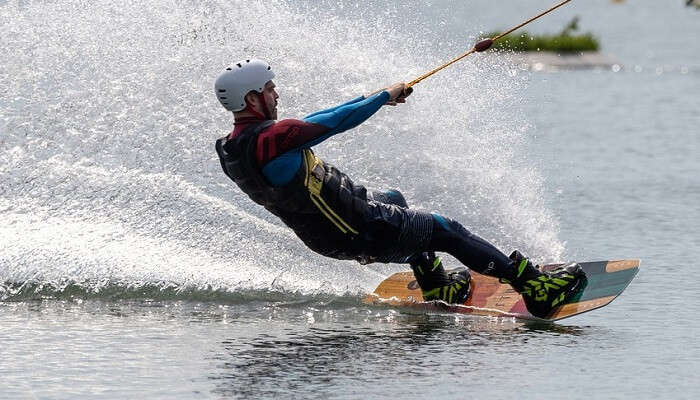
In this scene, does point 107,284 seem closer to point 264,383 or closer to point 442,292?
point 442,292

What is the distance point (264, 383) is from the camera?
7316 millimetres

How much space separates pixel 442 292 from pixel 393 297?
34 cm

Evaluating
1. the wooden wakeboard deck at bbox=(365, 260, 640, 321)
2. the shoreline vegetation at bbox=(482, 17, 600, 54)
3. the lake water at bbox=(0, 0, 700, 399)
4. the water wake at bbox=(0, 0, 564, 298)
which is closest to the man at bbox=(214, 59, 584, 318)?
the wooden wakeboard deck at bbox=(365, 260, 640, 321)

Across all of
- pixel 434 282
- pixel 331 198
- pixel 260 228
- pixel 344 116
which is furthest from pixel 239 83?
pixel 260 228

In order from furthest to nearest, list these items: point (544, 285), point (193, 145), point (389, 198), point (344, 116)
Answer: point (193, 145) → point (389, 198) → point (544, 285) → point (344, 116)

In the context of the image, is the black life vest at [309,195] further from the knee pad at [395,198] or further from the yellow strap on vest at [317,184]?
the knee pad at [395,198]

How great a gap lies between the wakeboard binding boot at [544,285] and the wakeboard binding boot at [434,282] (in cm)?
46

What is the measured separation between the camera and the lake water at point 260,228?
7660 millimetres

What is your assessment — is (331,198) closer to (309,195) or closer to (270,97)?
(309,195)

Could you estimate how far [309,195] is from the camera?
8.74m

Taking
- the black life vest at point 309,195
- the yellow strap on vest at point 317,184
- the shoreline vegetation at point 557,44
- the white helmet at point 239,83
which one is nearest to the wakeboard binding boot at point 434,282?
the black life vest at point 309,195

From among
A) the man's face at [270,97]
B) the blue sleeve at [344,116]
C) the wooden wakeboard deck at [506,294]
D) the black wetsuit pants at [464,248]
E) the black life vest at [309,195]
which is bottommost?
the wooden wakeboard deck at [506,294]

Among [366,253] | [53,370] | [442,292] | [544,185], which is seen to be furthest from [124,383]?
[544,185]

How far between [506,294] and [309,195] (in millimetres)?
1577
